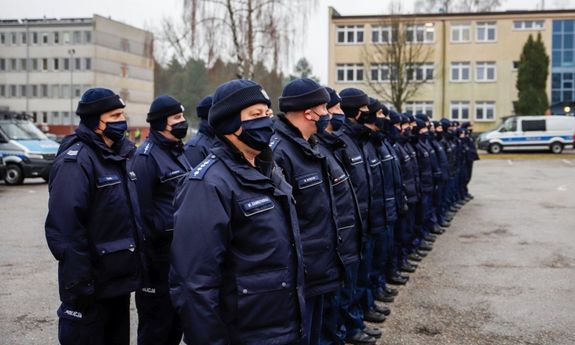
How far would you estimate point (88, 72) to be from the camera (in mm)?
74438

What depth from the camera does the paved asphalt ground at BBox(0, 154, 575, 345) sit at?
6.29 m

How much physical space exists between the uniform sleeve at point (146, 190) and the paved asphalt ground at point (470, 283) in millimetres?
1694

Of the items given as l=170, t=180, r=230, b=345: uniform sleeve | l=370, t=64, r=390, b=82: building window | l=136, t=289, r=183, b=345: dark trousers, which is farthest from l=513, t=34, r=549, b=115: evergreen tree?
l=170, t=180, r=230, b=345: uniform sleeve

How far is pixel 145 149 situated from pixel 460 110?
175 feet

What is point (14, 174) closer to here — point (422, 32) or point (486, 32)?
point (422, 32)

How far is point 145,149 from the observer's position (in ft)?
17.3

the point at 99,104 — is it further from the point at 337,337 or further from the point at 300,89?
the point at 337,337

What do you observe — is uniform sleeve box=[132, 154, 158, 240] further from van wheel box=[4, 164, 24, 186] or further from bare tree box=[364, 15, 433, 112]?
bare tree box=[364, 15, 433, 112]

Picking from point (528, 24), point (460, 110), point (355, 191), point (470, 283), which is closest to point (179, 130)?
point (355, 191)

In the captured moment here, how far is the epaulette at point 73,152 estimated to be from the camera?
4285 mm

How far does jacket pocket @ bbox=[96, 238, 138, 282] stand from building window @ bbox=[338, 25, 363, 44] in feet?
180

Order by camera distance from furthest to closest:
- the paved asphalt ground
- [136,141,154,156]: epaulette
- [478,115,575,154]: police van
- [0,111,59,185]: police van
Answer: [478,115,575,154]: police van
[0,111,59,185]: police van
the paved asphalt ground
[136,141,154,156]: epaulette

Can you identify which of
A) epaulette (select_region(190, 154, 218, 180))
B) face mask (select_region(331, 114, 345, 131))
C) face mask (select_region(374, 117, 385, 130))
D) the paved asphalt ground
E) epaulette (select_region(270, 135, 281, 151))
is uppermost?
face mask (select_region(374, 117, 385, 130))

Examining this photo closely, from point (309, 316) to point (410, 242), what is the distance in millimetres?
5316
